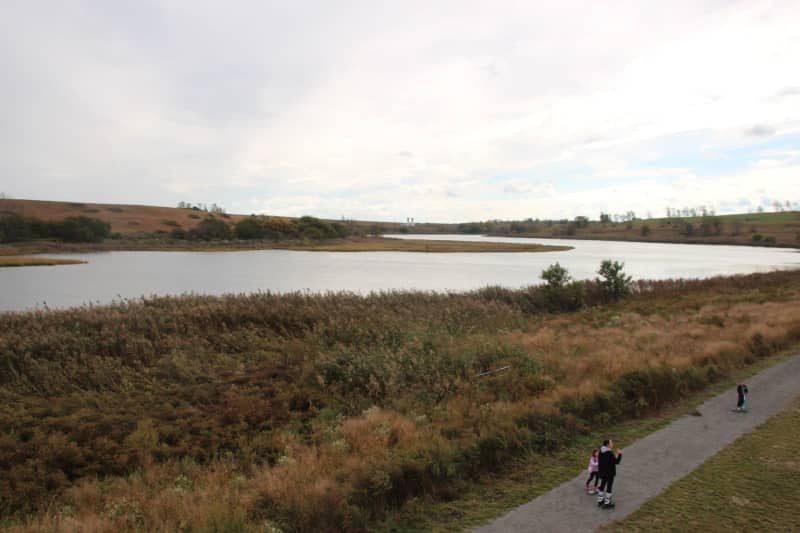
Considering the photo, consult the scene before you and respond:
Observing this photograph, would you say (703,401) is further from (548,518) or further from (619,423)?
(548,518)

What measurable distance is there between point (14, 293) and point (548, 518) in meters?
43.7

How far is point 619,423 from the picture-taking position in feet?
34.5

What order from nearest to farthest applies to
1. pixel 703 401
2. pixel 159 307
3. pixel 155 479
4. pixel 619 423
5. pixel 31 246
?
1. pixel 155 479
2. pixel 619 423
3. pixel 703 401
4. pixel 159 307
5. pixel 31 246

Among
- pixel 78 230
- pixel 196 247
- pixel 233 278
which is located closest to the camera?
pixel 233 278

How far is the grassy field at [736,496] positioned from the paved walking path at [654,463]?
0.66 feet

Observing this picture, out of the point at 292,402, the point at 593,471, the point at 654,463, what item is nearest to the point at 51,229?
the point at 292,402

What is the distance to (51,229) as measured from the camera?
293 ft

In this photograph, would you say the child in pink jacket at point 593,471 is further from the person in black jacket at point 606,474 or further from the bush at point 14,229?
the bush at point 14,229

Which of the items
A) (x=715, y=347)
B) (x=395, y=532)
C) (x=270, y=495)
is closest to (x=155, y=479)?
(x=270, y=495)

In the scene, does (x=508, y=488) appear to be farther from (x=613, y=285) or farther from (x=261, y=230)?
(x=261, y=230)

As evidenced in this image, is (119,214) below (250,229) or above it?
above

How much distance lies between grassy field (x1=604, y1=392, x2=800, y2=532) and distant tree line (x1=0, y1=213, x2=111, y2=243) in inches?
3948

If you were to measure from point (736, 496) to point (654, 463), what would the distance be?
4.24 ft

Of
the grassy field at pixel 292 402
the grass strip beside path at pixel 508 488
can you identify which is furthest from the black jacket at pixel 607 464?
the grassy field at pixel 292 402
